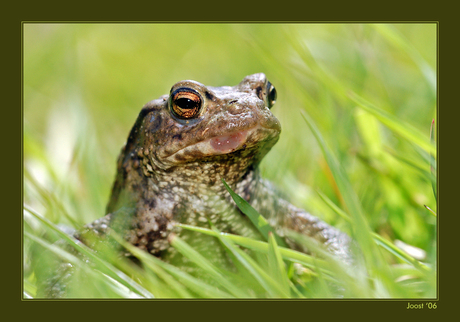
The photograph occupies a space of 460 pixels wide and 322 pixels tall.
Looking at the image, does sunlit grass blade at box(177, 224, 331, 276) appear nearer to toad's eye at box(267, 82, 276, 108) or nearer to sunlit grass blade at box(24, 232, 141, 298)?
sunlit grass blade at box(24, 232, 141, 298)

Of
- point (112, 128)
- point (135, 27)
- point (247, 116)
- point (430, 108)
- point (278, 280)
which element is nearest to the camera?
point (278, 280)

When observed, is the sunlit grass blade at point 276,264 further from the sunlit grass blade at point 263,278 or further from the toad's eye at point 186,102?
the toad's eye at point 186,102

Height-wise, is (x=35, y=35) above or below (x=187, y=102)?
above

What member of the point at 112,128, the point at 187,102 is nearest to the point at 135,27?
the point at 112,128

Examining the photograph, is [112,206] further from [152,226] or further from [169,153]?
[169,153]

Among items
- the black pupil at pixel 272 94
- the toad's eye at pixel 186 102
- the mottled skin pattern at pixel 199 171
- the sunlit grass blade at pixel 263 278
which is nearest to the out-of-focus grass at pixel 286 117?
the sunlit grass blade at pixel 263 278

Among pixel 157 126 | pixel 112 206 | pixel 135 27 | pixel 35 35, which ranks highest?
pixel 135 27

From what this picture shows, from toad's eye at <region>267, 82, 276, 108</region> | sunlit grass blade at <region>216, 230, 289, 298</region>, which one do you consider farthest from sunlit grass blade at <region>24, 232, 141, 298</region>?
toad's eye at <region>267, 82, 276, 108</region>

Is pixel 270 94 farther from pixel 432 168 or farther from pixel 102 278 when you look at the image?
pixel 102 278
